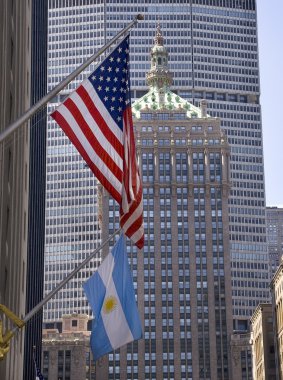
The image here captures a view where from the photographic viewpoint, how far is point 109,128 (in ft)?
120

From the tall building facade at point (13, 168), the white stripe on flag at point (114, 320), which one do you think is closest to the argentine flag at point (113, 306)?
the white stripe on flag at point (114, 320)

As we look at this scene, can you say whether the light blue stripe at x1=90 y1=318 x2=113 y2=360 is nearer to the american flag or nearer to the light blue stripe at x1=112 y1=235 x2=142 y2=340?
the light blue stripe at x1=112 y1=235 x2=142 y2=340

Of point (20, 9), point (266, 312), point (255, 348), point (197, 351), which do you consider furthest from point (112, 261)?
point (197, 351)

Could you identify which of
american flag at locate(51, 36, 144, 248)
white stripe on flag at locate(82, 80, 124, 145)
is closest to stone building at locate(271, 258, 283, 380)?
american flag at locate(51, 36, 144, 248)

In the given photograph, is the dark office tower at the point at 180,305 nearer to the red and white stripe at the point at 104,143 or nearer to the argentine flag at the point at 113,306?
the argentine flag at the point at 113,306

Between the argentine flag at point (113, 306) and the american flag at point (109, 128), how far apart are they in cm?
267

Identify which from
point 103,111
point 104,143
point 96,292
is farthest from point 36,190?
point 104,143

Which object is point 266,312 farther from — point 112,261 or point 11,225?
point 112,261

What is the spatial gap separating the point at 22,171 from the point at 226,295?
426ft

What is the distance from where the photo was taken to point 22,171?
→ 70.9m

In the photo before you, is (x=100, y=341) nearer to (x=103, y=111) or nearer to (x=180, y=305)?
(x=103, y=111)

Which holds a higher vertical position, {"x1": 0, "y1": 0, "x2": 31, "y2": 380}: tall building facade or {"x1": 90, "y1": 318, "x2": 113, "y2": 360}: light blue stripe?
{"x1": 0, "y1": 0, "x2": 31, "y2": 380}: tall building facade

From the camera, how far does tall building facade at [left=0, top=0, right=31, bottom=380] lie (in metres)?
57.0

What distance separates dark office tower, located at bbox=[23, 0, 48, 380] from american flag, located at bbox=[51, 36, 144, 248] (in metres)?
65.9
